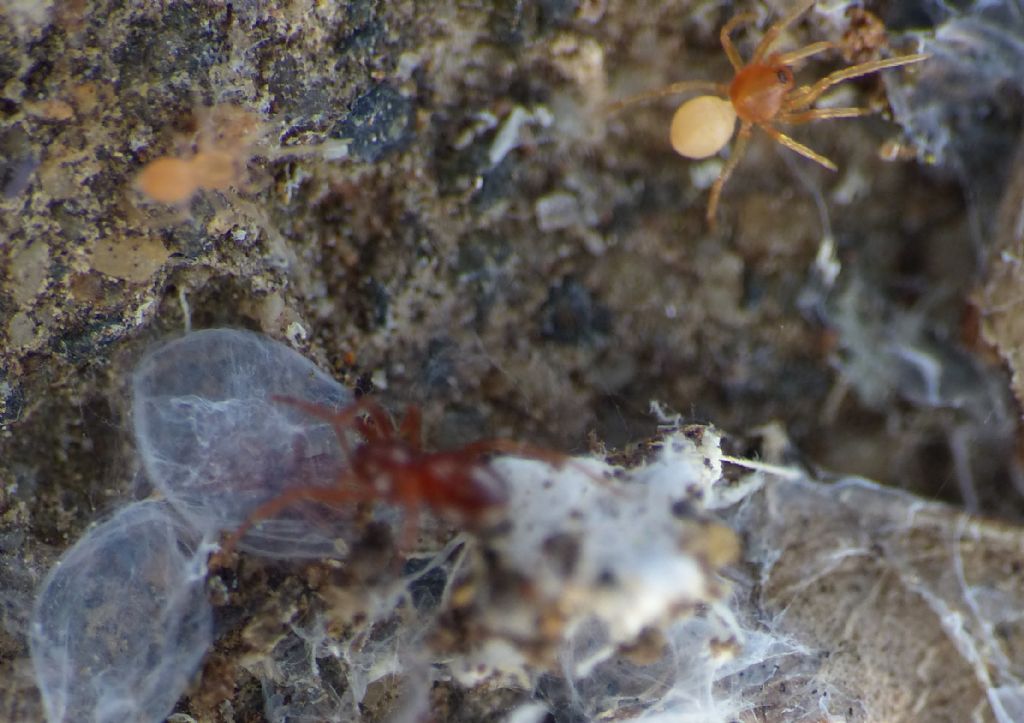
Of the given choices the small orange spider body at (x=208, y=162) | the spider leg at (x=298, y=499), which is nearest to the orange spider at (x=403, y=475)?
the spider leg at (x=298, y=499)

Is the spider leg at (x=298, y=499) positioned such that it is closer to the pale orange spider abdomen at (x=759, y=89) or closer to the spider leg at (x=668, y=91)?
the spider leg at (x=668, y=91)

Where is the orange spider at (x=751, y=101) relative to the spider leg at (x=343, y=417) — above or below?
above

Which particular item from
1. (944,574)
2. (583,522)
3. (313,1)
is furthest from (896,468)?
(313,1)

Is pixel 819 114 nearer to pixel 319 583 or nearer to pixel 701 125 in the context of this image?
pixel 701 125

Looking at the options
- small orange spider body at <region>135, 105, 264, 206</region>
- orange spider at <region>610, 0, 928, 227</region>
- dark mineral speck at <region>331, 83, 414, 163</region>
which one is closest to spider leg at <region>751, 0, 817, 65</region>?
orange spider at <region>610, 0, 928, 227</region>

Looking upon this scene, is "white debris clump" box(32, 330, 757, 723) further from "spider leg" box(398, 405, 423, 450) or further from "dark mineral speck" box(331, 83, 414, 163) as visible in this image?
"dark mineral speck" box(331, 83, 414, 163)

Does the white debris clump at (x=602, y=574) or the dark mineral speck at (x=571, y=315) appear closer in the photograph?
the white debris clump at (x=602, y=574)
